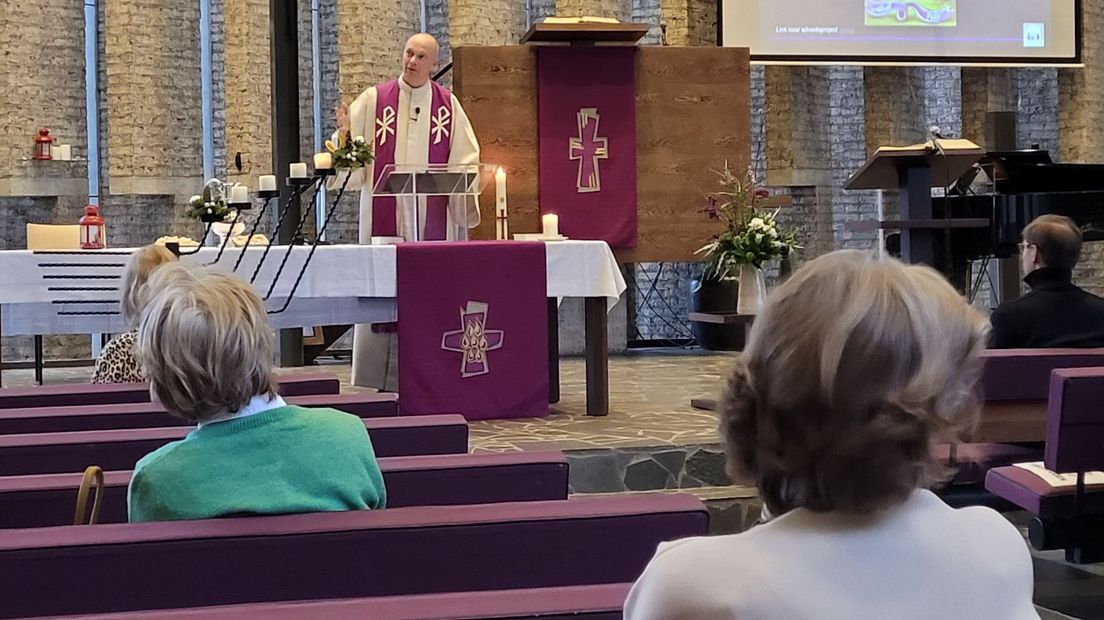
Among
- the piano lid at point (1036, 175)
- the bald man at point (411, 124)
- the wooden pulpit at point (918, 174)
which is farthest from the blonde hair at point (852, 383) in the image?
the piano lid at point (1036, 175)

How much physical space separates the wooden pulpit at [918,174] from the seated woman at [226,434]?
16.3 feet

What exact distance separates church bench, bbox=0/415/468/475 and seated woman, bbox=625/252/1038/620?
1.87 meters

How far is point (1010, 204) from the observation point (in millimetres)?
8906

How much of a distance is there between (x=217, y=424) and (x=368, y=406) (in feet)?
4.55

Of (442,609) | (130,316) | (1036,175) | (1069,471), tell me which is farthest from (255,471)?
(1036,175)

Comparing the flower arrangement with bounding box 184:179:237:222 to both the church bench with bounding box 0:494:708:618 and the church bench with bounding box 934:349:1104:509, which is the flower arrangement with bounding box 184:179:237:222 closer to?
the church bench with bounding box 934:349:1104:509

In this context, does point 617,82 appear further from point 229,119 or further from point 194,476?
point 194,476

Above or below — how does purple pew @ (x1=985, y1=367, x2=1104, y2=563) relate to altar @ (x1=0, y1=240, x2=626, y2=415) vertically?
below

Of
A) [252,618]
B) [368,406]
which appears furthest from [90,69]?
[252,618]

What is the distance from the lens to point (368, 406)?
3658 mm

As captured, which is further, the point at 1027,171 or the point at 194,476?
the point at 1027,171

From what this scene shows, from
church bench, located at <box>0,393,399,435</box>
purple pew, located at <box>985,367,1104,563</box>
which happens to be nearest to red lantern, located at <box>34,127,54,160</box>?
church bench, located at <box>0,393,399,435</box>

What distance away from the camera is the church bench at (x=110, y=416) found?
11.7 feet

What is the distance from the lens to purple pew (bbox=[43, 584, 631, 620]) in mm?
1500
